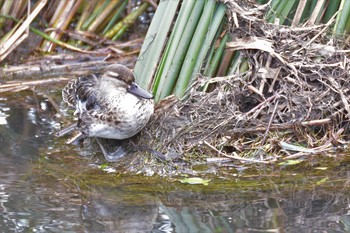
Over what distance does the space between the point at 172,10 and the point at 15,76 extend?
240 cm

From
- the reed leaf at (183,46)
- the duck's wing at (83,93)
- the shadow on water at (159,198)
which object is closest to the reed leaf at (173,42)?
the reed leaf at (183,46)

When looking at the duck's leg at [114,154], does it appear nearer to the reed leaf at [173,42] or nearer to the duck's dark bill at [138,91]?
the duck's dark bill at [138,91]

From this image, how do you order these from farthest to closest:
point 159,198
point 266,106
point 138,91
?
point 266,106, point 138,91, point 159,198

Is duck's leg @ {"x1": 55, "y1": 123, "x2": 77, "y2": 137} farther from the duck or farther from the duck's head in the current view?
the duck's head

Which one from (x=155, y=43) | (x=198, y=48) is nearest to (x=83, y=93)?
(x=155, y=43)

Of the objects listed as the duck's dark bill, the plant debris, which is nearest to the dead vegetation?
the plant debris

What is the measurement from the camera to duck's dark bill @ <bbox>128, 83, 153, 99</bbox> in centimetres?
590

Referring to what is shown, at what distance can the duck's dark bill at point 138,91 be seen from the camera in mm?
5899

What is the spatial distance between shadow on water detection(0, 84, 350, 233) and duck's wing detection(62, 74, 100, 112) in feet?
1.25

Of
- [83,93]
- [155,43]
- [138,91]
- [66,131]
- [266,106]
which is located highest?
[155,43]

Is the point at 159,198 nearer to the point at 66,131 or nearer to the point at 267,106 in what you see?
the point at 267,106

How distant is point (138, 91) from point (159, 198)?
1.01 meters

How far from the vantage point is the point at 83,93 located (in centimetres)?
638

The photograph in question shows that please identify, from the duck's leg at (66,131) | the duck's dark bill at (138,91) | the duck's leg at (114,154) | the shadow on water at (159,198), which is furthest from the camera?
the duck's leg at (66,131)
